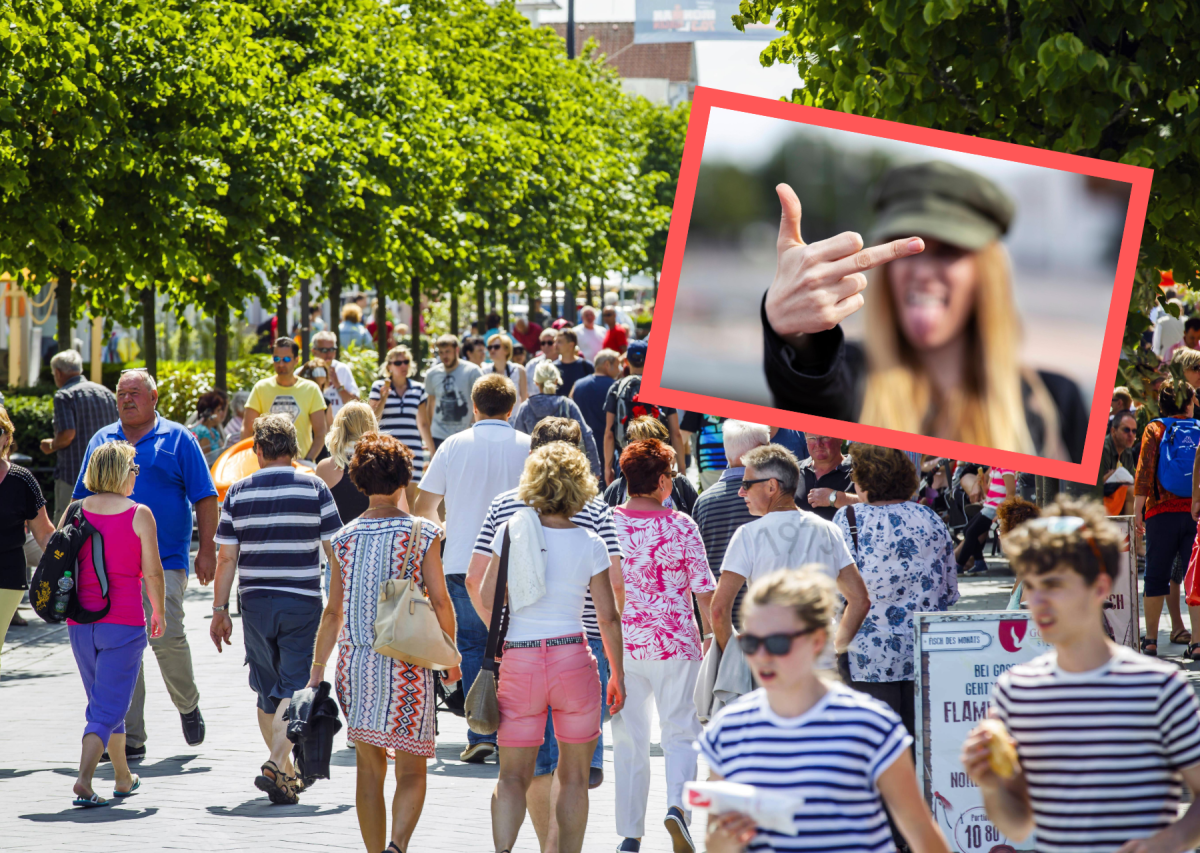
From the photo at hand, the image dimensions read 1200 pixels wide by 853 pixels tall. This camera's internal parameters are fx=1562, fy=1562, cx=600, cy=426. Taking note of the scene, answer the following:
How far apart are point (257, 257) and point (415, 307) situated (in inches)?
478

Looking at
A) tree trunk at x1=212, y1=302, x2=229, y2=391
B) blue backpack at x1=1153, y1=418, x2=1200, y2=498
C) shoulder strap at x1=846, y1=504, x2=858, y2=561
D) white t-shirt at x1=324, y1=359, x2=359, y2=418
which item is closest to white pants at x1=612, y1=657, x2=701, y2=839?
shoulder strap at x1=846, y1=504, x2=858, y2=561

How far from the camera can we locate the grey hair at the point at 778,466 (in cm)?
645

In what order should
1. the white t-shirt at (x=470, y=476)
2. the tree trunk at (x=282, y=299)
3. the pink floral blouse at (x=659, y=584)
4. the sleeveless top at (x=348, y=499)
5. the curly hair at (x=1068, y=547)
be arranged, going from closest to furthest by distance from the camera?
the curly hair at (x=1068, y=547), the pink floral blouse at (x=659, y=584), the white t-shirt at (x=470, y=476), the sleeveless top at (x=348, y=499), the tree trunk at (x=282, y=299)

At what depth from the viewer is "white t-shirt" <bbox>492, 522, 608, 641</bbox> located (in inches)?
237

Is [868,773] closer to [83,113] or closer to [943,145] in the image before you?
[943,145]

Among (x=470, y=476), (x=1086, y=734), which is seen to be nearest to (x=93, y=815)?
(x=470, y=476)

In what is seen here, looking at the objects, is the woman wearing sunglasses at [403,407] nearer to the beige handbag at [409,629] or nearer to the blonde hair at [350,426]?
the blonde hair at [350,426]

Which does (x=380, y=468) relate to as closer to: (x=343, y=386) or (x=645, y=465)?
(x=645, y=465)

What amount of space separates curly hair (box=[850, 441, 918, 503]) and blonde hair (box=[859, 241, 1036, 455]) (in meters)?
1.35

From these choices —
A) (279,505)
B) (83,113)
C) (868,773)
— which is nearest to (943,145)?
(868,773)

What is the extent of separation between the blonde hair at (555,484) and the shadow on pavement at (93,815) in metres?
2.52

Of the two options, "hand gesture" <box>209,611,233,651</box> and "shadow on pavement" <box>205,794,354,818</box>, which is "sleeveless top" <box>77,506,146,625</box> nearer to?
"hand gesture" <box>209,611,233,651</box>

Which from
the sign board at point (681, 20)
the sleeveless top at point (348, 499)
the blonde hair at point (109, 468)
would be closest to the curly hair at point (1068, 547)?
the blonde hair at point (109, 468)

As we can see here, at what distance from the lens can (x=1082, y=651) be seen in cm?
344
